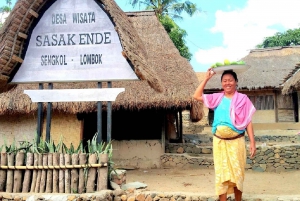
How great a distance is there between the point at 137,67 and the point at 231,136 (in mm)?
2003

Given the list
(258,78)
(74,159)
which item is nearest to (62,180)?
(74,159)

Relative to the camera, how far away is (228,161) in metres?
3.85

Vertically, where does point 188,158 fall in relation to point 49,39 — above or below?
below

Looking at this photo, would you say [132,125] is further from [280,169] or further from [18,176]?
[18,176]

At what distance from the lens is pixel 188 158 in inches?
363

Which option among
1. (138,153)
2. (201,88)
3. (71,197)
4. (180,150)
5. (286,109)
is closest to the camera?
(201,88)

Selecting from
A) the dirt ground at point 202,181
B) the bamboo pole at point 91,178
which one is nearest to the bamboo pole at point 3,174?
the bamboo pole at point 91,178

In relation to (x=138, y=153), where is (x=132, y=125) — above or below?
above

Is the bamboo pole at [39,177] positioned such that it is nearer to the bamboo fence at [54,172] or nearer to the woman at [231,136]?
the bamboo fence at [54,172]

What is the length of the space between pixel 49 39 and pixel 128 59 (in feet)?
5.03

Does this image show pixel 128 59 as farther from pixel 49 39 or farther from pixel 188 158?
pixel 188 158

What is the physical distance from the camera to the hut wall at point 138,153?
9586mm

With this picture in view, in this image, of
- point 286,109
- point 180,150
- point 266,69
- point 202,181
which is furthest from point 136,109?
point 266,69

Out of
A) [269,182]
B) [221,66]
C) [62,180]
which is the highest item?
[221,66]
